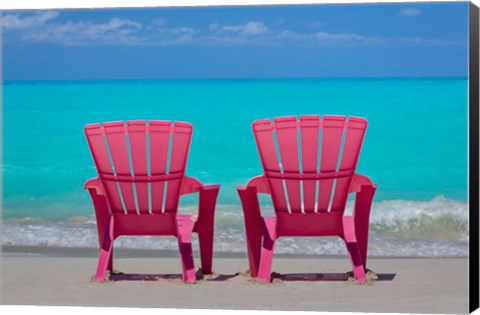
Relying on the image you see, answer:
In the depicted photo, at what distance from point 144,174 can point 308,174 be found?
0.93m

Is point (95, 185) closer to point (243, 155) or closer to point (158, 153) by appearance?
point (158, 153)

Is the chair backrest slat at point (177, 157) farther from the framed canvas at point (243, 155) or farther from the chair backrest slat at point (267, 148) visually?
the chair backrest slat at point (267, 148)

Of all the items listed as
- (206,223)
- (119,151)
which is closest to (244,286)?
(206,223)

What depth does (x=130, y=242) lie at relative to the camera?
8281mm

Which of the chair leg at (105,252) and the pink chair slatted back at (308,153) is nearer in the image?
the pink chair slatted back at (308,153)

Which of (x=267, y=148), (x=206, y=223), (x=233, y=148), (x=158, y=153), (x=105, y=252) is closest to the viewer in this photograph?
(x=267, y=148)

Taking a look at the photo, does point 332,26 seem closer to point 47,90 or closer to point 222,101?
point 222,101

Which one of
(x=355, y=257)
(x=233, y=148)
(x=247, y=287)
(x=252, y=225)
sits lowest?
(x=247, y=287)

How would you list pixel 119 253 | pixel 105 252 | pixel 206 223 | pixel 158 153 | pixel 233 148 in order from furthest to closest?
pixel 233 148, pixel 119 253, pixel 206 223, pixel 105 252, pixel 158 153

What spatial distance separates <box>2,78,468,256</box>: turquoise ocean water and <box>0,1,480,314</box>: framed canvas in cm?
1

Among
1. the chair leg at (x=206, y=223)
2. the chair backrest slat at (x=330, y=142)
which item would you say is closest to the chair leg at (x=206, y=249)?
the chair leg at (x=206, y=223)

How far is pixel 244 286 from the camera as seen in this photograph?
7.07 meters

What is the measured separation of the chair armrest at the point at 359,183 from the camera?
713 cm

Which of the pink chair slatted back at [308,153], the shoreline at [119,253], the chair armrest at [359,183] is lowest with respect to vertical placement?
the shoreline at [119,253]
